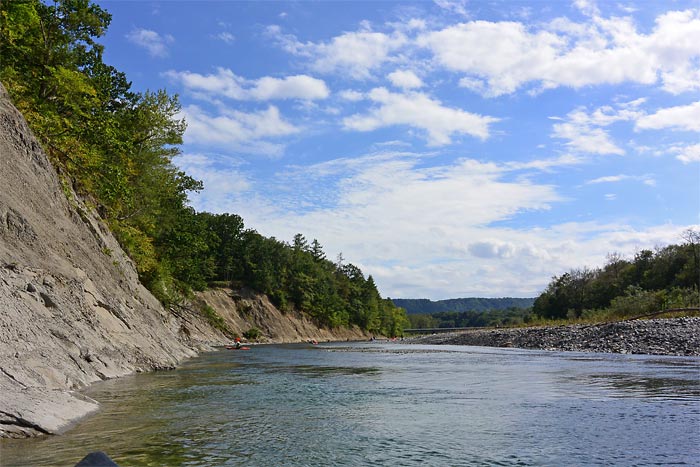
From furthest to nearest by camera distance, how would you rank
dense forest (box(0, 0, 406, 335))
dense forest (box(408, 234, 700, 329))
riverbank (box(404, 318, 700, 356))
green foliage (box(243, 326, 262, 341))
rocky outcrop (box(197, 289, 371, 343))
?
rocky outcrop (box(197, 289, 371, 343)), green foliage (box(243, 326, 262, 341)), dense forest (box(408, 234, 700, 329)), riverbank (box(404, 318, 700, 356)), dense forest (box(0, 0, 406, 335))

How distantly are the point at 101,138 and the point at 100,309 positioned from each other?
44.9 feet

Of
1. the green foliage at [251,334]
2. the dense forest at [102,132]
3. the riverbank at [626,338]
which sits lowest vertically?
the green foliage at [251,334]

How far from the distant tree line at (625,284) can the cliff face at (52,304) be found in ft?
150

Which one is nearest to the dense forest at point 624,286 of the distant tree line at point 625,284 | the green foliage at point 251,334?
the distant tree line at point 625,284

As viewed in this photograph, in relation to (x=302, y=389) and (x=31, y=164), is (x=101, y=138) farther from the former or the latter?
(x=302, y=389)

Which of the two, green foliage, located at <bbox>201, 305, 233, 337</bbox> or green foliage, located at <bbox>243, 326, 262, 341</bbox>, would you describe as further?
green foliage, located at <bbox>243, 326, 262, 341</bbox>

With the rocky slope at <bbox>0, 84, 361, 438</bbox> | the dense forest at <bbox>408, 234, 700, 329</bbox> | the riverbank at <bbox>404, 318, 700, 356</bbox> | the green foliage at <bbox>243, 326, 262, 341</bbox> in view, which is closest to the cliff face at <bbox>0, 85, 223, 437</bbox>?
the rocky slope at <bbox>0, 84, 361, 438</bbox>

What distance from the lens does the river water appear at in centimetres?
773

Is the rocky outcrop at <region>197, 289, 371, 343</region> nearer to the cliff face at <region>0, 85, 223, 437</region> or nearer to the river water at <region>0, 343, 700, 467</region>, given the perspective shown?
the cliff face at <region>0, 85, 223, 437</region>

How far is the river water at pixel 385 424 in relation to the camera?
7734mm

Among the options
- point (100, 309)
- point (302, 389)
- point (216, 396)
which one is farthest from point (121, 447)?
point (100, 309)

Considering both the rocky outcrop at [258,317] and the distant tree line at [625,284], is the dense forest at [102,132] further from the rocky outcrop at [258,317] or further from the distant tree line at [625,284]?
the distant tree line at [625,284]

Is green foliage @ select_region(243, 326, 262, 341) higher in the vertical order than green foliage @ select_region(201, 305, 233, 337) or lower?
lower

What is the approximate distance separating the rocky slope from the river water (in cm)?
72
